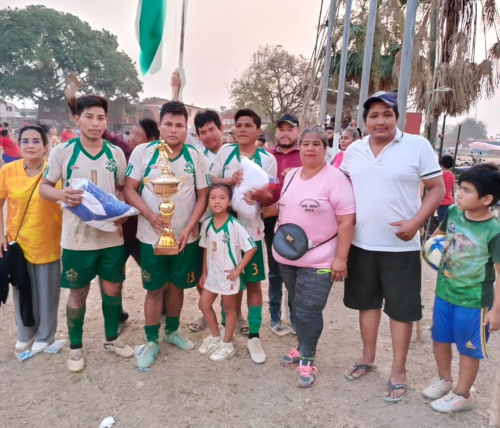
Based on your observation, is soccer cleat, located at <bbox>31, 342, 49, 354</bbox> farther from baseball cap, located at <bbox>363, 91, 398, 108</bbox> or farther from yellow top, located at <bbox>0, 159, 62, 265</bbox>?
baseball cap, located at <bbox>363, 91, 398, 108</bbox>

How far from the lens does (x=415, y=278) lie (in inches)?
107

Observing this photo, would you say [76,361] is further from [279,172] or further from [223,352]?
[279,172]

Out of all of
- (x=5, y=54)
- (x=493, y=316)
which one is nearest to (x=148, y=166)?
(x=493, y=316)

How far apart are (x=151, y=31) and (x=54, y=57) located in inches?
1979

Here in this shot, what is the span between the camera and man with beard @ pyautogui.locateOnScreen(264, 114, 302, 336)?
3457 mm

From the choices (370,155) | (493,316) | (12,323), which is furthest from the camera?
(12,323)

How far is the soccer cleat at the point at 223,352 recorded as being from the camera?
10.8ft

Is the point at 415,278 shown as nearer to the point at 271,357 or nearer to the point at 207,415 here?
the point at 271,357

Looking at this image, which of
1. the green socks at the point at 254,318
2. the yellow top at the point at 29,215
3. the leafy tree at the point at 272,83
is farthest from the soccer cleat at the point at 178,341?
the leafy tree at the point at 272,83

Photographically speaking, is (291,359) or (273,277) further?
(273,277)

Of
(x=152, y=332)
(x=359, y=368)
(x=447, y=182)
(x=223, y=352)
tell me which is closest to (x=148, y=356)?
(x=152, y=332)

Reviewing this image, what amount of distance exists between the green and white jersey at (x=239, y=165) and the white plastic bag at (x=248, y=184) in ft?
0.37

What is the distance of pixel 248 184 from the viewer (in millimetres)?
3037

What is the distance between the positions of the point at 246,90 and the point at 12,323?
24.5 meters
